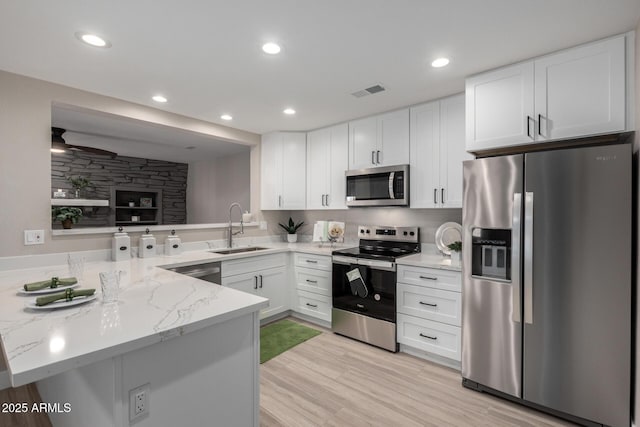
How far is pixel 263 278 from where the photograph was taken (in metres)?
3.49

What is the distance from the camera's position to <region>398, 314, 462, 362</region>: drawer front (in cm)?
255

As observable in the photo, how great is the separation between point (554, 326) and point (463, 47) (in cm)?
187

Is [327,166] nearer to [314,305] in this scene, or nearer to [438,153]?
[438,153]

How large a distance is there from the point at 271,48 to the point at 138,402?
2006 mm

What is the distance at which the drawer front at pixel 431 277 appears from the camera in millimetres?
2520

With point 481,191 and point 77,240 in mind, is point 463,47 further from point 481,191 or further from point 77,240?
point 77,240

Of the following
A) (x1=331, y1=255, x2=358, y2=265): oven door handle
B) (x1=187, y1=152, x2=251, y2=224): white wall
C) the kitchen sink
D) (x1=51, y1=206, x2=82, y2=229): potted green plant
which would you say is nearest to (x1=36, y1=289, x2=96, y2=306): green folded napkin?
(x1=51, y1=206, x2=82, y2=229): potted green plant

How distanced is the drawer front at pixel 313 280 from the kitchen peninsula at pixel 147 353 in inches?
73.4

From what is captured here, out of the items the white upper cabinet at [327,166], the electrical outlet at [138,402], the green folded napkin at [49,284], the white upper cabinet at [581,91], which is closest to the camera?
the electrical outlet at [138,402]

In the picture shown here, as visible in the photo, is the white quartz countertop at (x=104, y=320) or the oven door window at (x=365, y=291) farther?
the oven door window at (x=365, y=291)

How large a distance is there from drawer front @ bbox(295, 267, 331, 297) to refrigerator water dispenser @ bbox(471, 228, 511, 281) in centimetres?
161

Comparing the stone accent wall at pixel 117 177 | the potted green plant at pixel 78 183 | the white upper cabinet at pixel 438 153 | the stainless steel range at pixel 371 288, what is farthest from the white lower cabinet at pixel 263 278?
the potted green plant at pixel 78 183

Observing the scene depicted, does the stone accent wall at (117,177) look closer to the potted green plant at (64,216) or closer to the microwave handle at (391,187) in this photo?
the potted green plant at (64,216)

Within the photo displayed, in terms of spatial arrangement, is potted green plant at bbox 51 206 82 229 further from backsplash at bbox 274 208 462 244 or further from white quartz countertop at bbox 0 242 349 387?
backsplash at bbox 274 208 462 244
